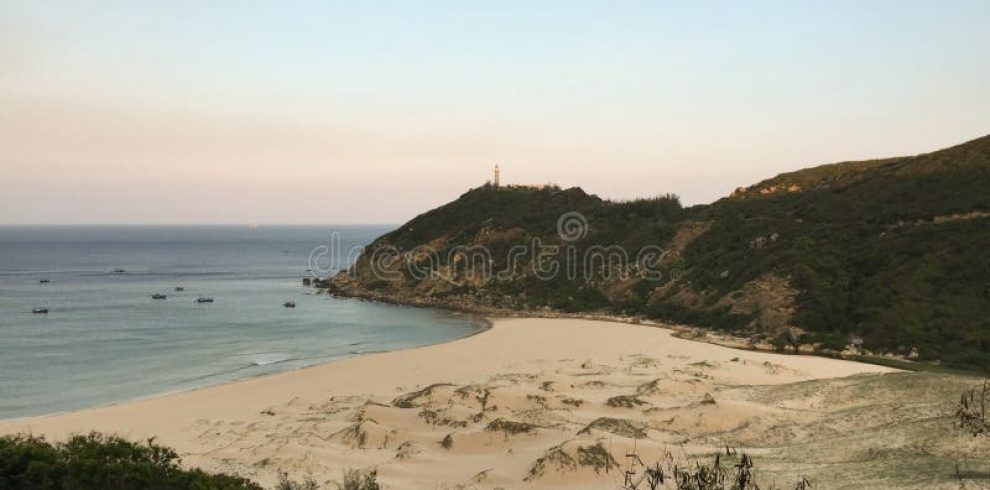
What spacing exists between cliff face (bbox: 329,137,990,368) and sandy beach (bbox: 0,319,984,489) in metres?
7.09

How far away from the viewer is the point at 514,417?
2194cm

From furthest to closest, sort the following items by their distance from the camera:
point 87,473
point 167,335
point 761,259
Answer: point 761,259 < point 167,335 < point 87,473

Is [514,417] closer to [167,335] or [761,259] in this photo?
[761,259]

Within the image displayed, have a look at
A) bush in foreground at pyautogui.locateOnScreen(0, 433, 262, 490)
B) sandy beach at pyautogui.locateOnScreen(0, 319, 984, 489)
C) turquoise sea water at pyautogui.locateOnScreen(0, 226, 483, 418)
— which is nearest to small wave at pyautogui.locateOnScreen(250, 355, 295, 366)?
turquoise sea water at pyautogui.locateOnScreen(0, 226, 483, 418)

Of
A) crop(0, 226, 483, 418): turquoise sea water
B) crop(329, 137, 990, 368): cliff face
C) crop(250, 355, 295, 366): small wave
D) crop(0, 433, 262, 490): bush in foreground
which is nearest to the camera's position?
crop(0, 433, 262, 490): bush in foreground

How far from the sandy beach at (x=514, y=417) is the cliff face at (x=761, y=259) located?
7.09 meters

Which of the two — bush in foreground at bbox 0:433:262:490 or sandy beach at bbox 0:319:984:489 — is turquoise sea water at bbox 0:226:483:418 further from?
bush in foreground at bbox 0:433:262:490

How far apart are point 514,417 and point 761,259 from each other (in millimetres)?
32643

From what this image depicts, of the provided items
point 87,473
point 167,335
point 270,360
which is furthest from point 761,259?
point 87,473

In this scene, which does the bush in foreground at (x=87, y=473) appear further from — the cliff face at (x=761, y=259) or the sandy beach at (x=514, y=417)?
the cliff face at (x=761, y=259)

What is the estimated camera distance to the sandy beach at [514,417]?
16.6m

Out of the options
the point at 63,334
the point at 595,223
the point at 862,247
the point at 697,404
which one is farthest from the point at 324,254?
the point at 697,404

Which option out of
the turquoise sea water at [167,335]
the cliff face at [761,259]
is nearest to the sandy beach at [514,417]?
the turquoise sea water at [167,335]

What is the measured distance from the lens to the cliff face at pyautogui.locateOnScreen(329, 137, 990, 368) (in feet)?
119
